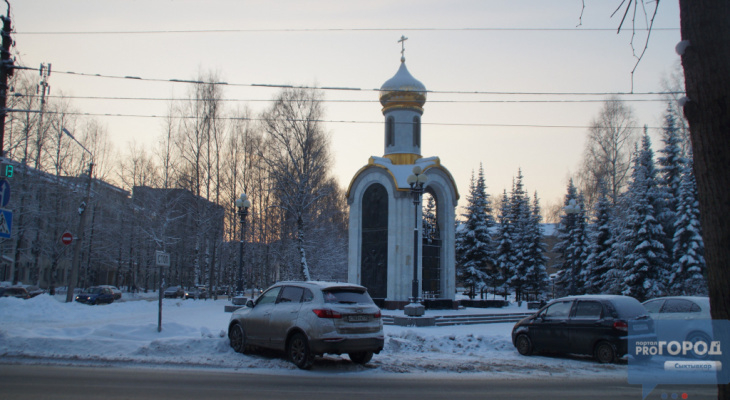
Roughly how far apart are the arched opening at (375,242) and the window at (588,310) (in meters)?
14.6

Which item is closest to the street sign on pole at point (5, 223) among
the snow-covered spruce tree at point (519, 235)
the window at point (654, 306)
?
the window at point (654, 306)

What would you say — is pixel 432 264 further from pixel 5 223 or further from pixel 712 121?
pixel 712 121

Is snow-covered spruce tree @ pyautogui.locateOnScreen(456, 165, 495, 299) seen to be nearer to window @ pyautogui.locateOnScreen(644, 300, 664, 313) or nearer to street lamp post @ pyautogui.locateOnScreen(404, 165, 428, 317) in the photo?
street lamp post @ pyautogui.locateOnScreen(404, 165, 428, 317)

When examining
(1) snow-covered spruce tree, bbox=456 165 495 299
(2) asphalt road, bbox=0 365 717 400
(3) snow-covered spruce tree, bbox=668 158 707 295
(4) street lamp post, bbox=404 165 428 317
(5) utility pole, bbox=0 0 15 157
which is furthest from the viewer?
(1) snow-covered spruce tree, bbox=456 165 495 299

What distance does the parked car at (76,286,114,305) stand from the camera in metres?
34.4

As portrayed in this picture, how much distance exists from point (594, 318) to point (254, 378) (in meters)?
7.82

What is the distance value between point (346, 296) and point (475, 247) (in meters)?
33.4

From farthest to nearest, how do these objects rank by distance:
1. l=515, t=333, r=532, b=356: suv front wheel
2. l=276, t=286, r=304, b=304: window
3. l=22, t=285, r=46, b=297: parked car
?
l=22, t=285, r=46, b=297: parked car < l=515, t=333, r=532, b=356: suv front wheel < l=276, t=286, r=304, b=304: window

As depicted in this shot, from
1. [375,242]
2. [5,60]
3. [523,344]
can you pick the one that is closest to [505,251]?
[375,242]

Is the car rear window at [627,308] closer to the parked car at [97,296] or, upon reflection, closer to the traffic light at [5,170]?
the traffic light at [5,170]

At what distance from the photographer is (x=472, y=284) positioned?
42.8 m

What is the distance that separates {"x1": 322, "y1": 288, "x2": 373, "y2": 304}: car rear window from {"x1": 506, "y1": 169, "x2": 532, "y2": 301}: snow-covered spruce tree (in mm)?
33186

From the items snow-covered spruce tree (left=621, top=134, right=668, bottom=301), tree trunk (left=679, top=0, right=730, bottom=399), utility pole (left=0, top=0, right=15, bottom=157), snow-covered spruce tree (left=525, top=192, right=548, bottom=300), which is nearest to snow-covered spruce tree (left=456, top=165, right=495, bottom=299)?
snow-covered spruce tree (left=525, top=192, right=548, bottom=300)

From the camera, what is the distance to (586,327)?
41.5ft
